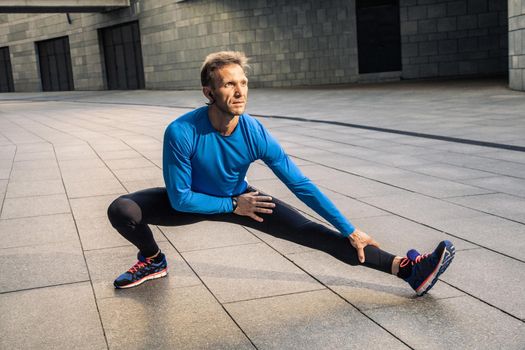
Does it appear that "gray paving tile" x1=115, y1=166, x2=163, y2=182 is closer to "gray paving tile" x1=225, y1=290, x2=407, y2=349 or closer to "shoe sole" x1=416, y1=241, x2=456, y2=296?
"gray paving tile" x1=225, y1=290, x2=407, y2=349

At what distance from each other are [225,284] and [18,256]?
174 centimetres

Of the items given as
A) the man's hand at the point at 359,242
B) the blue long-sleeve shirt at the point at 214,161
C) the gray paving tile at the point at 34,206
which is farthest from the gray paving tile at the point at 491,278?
the gray paving tile at the point at 34,206

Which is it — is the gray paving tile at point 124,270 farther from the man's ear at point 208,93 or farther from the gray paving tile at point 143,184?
the gray paving tile at point 143,184

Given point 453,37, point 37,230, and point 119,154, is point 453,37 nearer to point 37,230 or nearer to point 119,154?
point 119,154

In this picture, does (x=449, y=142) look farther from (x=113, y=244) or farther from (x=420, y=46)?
(x=420, y=46)

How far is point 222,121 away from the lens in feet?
11.6

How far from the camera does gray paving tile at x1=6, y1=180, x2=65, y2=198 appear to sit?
707 centimetres

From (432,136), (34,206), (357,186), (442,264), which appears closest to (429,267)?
(442,264)

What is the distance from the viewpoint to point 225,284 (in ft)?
12.9

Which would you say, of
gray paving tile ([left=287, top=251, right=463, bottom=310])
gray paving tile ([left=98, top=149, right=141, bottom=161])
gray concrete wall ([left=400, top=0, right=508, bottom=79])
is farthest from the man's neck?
gray concrete wall ([left=400, top=0, right=508, bottom=79])

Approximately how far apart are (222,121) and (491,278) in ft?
6.11

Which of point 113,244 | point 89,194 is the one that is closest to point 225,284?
point 113,244

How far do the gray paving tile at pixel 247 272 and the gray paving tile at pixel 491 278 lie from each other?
887 millimetres

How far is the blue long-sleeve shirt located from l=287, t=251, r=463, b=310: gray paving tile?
43 cm
